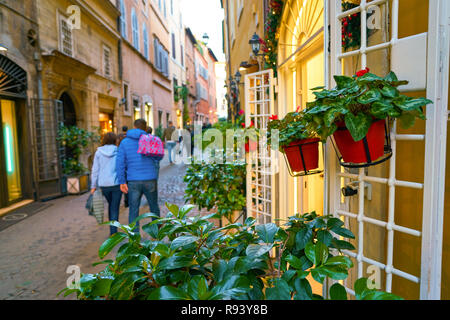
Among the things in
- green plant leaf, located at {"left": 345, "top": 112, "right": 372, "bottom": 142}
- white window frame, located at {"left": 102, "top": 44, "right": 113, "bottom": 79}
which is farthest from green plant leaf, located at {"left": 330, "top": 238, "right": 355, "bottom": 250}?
white window frame, located at {"left": 102, "top": 44, "right": 113, "bottom": 79}

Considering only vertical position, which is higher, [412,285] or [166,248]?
[166,248]

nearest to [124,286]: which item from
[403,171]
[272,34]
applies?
[403,171]

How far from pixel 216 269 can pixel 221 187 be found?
9.43 ft

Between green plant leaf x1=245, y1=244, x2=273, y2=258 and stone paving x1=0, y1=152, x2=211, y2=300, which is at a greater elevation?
green plant leaf x1=245, y1=244, x2=273, y2=258

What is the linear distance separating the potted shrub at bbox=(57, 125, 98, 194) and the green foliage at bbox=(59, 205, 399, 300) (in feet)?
24.0

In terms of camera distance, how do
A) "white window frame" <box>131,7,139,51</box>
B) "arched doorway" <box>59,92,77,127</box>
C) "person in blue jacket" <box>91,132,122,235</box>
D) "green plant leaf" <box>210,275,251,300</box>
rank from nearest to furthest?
"green plant leaf" <box>210,275,251,300</box> < "person in blue jacket" <box>91,132,122,235</box> < "arched doorway" <box>59,92,77,127</box> < "white window frame" <box>131,7,139,51</box>

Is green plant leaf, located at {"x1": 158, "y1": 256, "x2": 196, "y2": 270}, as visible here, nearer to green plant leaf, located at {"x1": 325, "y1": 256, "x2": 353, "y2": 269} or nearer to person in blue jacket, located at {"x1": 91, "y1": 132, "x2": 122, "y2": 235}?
green plant leaf, located at {"x1": 325, "y1": 256, "x2": 353, "y2": 269}

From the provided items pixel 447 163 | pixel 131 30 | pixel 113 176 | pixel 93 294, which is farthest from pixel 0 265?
pixel 131 30

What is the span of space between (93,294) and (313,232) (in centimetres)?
97

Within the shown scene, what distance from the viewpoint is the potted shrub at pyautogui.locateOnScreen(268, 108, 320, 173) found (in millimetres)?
1861

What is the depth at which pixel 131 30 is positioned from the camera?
14.7 m

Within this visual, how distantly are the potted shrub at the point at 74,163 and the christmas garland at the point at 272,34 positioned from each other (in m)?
5.78

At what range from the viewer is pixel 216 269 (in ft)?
4.00

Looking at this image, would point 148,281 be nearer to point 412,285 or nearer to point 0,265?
point 412,285
